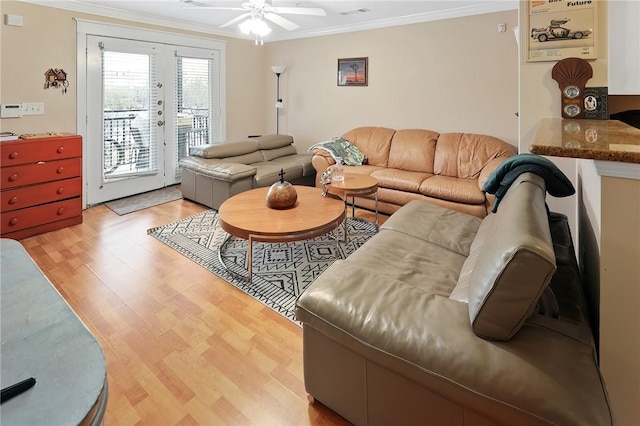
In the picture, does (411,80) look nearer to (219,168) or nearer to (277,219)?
(219,168)

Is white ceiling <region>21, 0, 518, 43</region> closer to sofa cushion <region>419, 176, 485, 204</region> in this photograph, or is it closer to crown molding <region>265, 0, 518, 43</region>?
crown molding <region>265, 0, 518, 43</region>

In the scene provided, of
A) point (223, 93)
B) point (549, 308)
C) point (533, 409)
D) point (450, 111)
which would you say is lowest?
point (533, 409)

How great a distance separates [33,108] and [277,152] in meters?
2.89

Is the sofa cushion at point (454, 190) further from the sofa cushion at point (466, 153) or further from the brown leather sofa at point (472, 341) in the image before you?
the brown leather sofa at point (472, 341)

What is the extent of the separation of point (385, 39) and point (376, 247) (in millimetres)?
3886

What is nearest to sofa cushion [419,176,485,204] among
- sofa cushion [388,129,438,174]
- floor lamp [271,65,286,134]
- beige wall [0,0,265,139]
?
sofa cushion [388,129,438,174]

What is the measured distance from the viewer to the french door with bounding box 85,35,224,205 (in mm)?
4383

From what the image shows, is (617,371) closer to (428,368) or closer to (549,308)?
(549,308)

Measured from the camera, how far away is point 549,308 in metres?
1.26

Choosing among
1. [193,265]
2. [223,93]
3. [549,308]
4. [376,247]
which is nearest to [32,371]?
[549,308]

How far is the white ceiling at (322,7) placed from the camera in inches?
156

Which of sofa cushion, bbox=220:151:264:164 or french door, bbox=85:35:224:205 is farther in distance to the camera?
sofa cushion, bbox=220:151:264:164

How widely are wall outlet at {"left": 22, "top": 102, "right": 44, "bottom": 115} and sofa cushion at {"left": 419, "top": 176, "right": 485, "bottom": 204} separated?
4196mm

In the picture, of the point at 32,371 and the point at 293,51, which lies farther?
the point at 293,51
